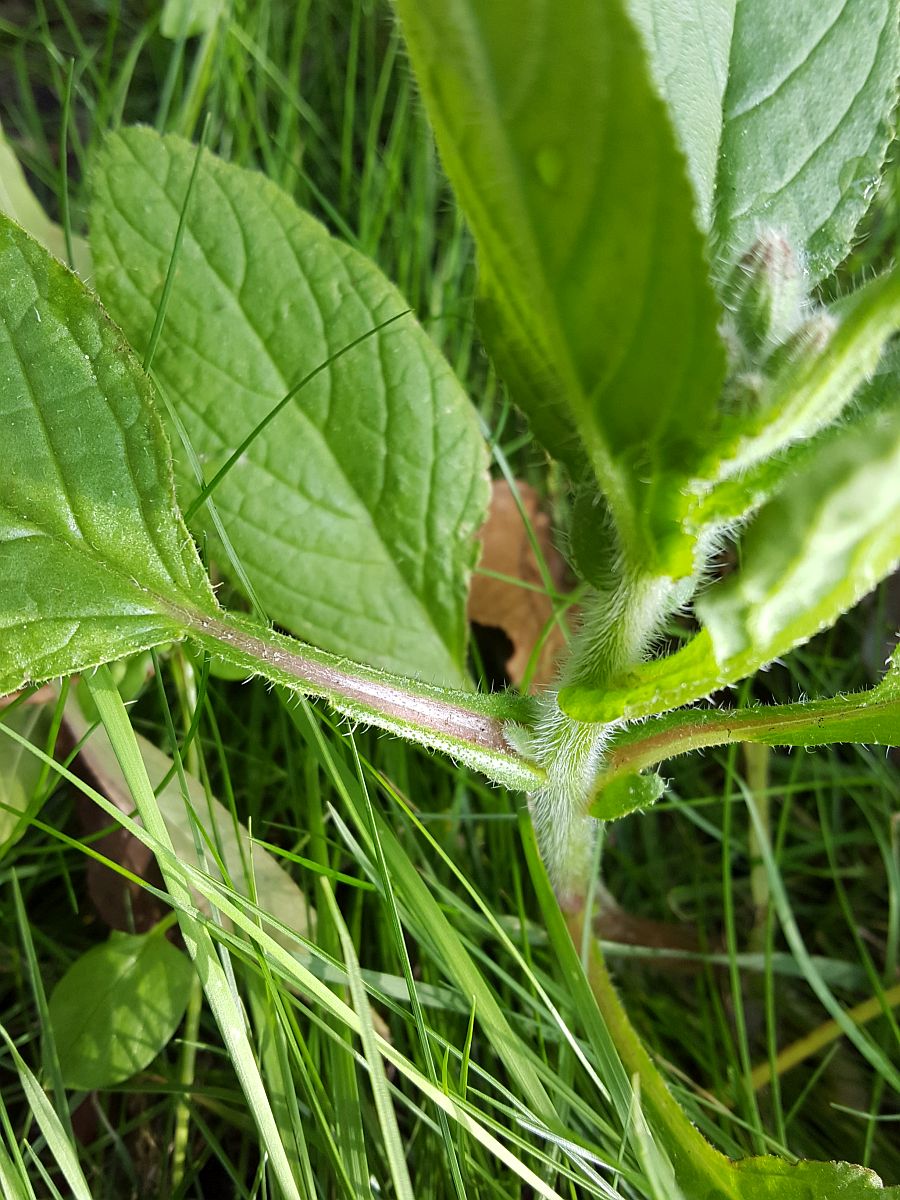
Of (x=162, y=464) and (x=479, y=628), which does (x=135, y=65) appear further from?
(x=162, y=464)

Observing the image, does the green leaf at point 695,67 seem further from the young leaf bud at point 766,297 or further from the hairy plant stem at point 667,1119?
the hairy plant stem at point 667,1119

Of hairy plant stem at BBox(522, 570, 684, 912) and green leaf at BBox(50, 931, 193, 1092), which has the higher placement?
hairy plant stem at BBox(522, 570, 684, 912)

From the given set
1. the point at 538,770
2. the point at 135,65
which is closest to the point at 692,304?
the point at 538,770

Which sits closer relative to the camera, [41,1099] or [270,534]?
[41,1099]

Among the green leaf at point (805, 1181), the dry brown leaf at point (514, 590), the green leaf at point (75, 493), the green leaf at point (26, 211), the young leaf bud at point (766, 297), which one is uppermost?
the green leaf at point (26, 211)

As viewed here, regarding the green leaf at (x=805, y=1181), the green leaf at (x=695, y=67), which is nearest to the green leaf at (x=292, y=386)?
the green leaf at (x=695, y=67)

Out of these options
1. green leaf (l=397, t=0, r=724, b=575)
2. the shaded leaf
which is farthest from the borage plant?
the shaded leaf

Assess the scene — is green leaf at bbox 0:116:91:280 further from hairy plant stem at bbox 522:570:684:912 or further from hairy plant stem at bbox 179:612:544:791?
hairy plant stem at bbox 522:570:684:912
